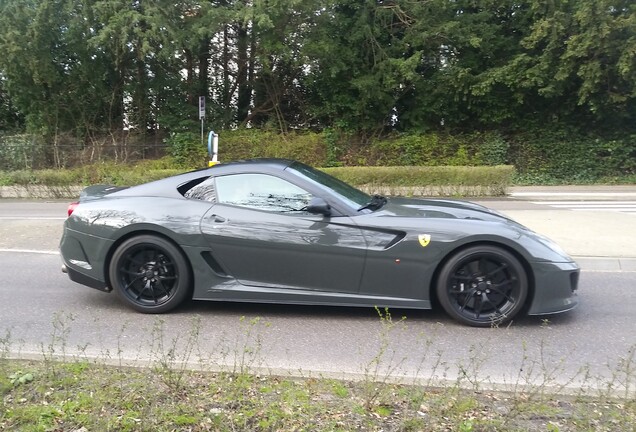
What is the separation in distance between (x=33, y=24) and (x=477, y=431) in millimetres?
22157

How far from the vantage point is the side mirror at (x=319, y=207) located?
4.31 m

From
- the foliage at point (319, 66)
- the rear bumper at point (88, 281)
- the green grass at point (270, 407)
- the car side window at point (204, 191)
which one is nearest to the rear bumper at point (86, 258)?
the rear bumper at point (88, 281)

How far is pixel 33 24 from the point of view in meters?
19.5

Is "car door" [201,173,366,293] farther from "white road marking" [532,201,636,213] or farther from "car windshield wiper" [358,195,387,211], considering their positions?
"white road marking" [532,201,636,213]

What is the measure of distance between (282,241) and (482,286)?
1.72 metres

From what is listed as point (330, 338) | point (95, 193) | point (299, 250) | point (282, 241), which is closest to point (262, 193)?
point (282, 241)

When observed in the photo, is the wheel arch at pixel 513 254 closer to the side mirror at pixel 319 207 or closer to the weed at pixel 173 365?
the side mirror at pixel 319 207

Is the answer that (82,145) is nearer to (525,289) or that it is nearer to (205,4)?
(205,4)

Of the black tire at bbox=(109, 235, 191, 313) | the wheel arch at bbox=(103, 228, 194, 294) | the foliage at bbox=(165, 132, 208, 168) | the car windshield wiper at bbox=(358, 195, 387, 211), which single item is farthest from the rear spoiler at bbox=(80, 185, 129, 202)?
the foliage at bbox=(165, 132, 208, 168)

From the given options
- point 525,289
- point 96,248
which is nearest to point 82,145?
point 96,248

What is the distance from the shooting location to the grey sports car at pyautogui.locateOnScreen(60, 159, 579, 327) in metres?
4.25

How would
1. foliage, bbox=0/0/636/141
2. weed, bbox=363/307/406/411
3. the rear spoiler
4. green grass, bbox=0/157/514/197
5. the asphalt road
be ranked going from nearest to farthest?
1. weed, bbox=363/307/406/411
2. the asphalt road
3. the rear spoiler
4. green grass, bbox=0/157/514/197
5. foliage, bbox=0/0/636/141

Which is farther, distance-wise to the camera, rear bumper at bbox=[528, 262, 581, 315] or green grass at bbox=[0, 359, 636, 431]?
rear bumper at bbox=[528, 262, 581, 315]

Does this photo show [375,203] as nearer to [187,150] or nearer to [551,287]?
[551,287]
